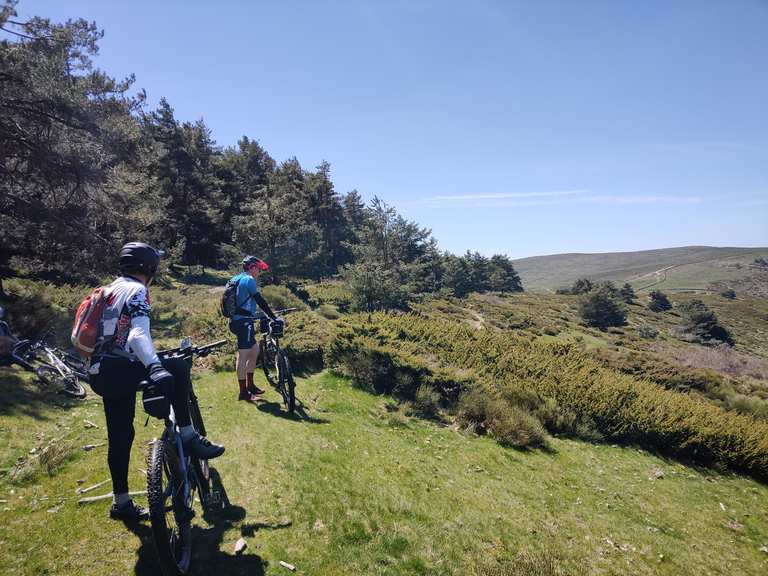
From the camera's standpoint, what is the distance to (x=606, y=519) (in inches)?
233

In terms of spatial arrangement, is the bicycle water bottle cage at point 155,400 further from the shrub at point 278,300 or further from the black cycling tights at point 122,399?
the shrub at point 278,300

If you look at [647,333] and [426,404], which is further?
[647,333]

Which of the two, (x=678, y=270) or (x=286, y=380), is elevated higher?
(x=678, y=270)

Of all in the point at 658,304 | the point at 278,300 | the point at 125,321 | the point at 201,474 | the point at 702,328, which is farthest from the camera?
the point at 658,304

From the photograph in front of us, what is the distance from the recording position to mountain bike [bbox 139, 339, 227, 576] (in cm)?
276

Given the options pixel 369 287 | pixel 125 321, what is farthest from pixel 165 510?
pixel 369 287

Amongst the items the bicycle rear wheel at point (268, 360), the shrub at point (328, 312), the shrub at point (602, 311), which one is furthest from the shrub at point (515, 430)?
the shrub at point (602, 311)

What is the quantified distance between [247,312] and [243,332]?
17.1 inches

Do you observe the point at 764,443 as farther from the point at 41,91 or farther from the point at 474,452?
the point at 41,91

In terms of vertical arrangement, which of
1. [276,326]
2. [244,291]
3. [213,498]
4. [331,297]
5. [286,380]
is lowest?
[213,498]

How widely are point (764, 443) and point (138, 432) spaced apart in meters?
14.5

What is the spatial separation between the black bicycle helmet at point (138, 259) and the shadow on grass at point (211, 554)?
2579 millimetres

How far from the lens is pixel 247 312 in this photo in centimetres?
689

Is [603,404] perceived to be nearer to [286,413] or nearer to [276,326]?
[286,413]
